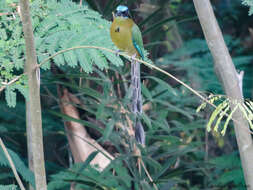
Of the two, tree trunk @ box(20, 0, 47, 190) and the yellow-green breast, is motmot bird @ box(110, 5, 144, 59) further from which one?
tree trunk @ box(20, 0, 47, 190)

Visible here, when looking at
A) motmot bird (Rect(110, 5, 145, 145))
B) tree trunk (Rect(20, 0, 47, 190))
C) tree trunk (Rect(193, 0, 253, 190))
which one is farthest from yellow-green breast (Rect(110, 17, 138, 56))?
tree trunk (Rect(20, 0, 47, 190))

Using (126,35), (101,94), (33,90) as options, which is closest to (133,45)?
(126,35)

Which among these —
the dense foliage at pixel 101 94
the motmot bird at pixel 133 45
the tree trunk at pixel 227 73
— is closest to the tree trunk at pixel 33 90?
the dense foliage at pixel 101 94

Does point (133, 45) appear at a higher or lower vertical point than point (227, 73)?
higher

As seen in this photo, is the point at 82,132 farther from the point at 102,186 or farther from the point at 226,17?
the point at 226,17

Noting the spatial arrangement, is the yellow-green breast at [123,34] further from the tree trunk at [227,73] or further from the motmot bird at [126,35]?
the tree trunk at [227,73]

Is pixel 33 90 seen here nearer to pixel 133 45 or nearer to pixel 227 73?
pixel 227 73

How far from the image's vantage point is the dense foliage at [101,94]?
4.50 ft

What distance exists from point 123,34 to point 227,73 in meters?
0.52

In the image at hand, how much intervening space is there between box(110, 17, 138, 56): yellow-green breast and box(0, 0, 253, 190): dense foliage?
0.04m

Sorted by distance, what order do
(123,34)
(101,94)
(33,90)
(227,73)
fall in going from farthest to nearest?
(101,94) → (123,34) → (227,73) → (33,90)

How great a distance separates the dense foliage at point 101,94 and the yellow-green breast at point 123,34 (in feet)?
0.13

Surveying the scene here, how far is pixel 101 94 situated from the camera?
2051 millimetres

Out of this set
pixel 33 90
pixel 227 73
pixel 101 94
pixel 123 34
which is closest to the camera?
pixel 33 90
